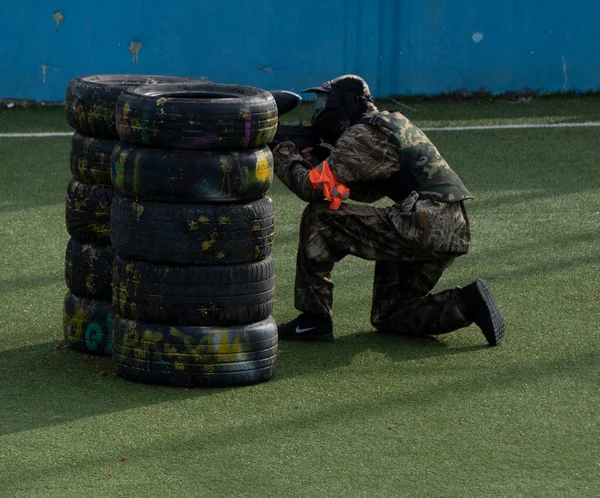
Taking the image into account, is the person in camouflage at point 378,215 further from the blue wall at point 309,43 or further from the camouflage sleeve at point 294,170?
the blue wall at point 309,43

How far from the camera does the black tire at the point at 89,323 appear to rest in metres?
5.29

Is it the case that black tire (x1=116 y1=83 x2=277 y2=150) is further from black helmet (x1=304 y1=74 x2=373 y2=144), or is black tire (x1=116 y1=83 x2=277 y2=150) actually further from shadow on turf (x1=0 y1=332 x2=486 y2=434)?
shadow on turf (x1=0 y1=332 x2=486 y2=434)

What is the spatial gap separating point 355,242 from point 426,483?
1753mm

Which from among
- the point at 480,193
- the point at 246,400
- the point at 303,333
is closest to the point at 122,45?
the point at 480,193

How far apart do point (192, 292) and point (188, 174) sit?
0.50 metres

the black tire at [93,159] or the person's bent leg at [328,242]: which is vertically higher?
the black tire at [93,159]

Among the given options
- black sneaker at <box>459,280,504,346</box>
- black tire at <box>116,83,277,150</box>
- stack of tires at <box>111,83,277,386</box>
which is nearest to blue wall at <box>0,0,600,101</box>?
black sneaker at <box>459,280,504,346</box>

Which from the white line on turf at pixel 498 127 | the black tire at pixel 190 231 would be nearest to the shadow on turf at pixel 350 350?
the black tire at pixel 190 231

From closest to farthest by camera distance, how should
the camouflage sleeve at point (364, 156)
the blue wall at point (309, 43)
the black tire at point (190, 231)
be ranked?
the black tire at point (190, 231) → the camouflage sleeve at point (364, 156) → the blue wall at point (309, 43)

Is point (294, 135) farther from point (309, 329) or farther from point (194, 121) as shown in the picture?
point (194, 121)

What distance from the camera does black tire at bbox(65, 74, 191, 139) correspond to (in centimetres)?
504

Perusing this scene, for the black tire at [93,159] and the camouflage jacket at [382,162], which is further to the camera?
the camouflage jacket at [382,162]

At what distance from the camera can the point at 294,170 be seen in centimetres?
546

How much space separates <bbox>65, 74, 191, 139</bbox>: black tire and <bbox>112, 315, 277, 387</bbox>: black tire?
87 cm
